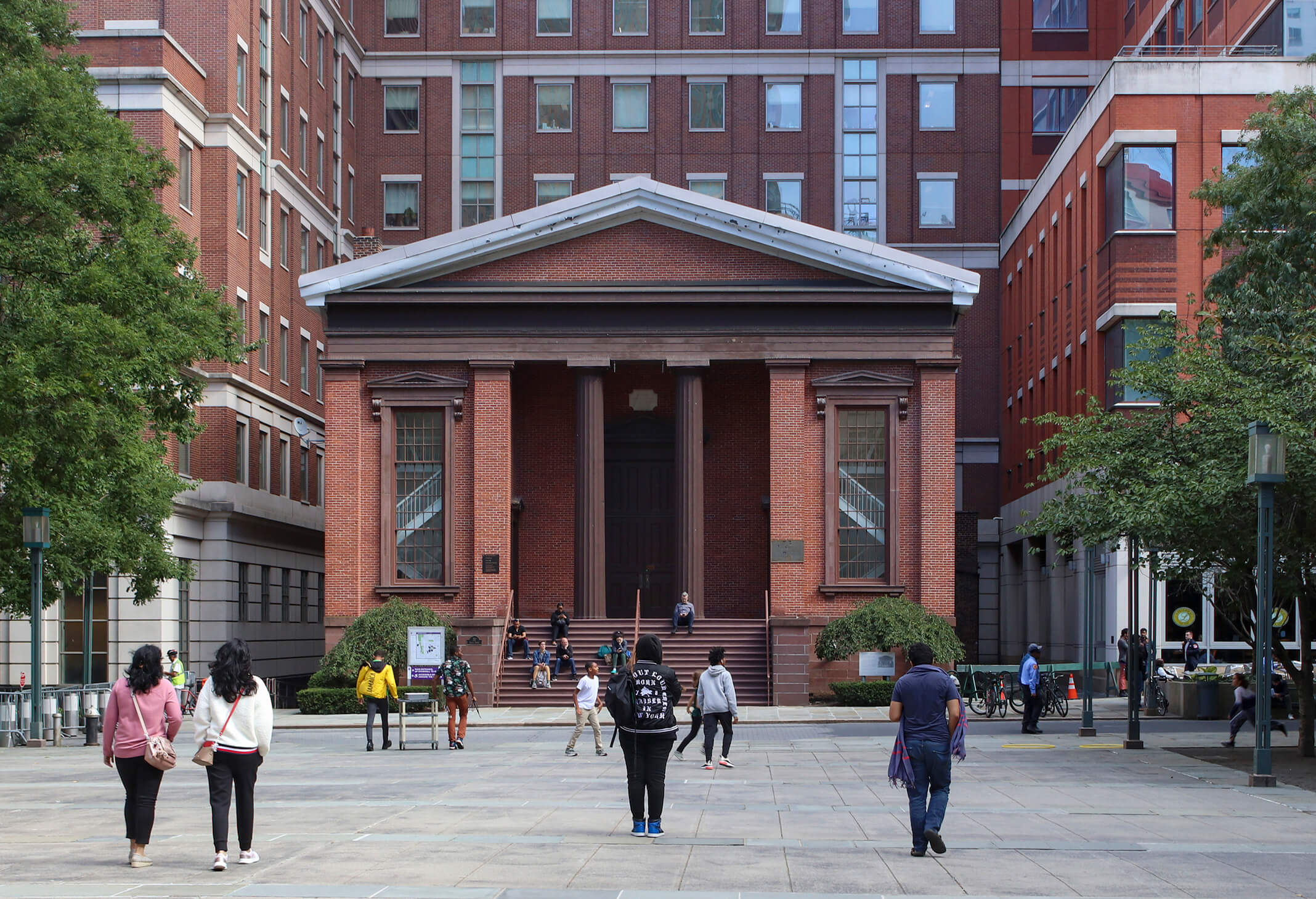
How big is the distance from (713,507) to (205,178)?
1733cm

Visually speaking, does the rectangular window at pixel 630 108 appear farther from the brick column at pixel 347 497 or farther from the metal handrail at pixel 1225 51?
the brick column at pixel 347 497

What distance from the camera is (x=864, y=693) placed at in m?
39.2

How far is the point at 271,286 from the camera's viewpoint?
51812 mm

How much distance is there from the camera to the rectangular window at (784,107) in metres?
67.4

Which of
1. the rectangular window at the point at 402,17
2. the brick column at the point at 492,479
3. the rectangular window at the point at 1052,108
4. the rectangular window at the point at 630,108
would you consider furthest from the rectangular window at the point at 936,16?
the brick column at the point at 492,479

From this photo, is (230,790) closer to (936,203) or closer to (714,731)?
(714,731)

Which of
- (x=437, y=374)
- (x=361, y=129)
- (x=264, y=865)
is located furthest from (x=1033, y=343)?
(x=264, y=865)

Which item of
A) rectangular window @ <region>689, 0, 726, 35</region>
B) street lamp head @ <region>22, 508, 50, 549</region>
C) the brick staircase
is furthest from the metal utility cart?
rectangular window @ <region>689, 0, 726, 35</region>

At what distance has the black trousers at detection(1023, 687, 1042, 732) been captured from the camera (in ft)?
102

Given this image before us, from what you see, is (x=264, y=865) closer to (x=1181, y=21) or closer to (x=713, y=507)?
(x=713, y=507)

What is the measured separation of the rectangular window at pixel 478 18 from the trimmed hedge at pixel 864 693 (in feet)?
127

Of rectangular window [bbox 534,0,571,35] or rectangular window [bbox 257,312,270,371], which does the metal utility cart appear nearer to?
rectangular window [bbox 257,312,270,371]

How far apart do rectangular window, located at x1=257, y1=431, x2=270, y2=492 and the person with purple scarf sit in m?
38.8

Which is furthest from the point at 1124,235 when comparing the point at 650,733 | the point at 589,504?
the point at 650,733
